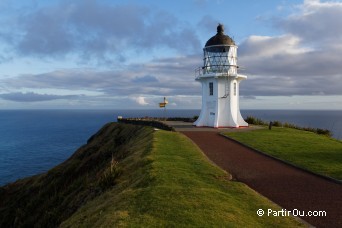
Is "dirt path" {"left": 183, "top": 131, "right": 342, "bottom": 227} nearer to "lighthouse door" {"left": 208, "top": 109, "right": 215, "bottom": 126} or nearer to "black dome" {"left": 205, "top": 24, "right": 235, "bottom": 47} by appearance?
"lighthouse door" {"left": 208, "top": 109, "right": 215, "bottom": 126}

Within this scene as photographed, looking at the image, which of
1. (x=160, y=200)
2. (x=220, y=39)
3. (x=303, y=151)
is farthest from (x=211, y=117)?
(x=160, y=200)

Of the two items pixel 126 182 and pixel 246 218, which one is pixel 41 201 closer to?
pixel 126 182

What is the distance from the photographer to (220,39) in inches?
1099

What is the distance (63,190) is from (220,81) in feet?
56.0

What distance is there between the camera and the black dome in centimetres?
2781

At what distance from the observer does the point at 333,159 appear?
14.5m

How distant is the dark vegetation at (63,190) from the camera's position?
510 inches

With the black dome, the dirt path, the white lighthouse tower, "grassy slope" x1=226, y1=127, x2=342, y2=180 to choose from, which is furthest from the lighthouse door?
the dirt path

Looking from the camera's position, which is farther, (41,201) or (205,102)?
(205,102)

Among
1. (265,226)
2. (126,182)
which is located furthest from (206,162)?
(265,226)

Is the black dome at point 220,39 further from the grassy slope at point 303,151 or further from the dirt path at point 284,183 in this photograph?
the dirt path at point 284,183

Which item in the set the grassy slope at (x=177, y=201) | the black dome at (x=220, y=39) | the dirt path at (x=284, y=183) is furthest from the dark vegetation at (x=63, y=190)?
the black dome at (x=220, y=39)

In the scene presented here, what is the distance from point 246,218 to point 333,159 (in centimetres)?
925

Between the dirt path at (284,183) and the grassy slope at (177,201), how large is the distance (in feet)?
2.46
